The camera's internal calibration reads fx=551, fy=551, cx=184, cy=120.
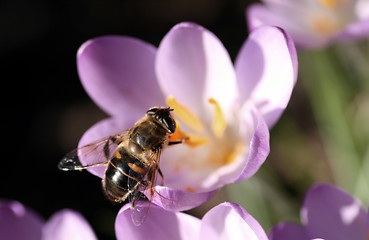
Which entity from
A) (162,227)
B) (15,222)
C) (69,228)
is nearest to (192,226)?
(162,227)

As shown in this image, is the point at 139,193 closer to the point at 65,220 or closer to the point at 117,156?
the point at 117,156

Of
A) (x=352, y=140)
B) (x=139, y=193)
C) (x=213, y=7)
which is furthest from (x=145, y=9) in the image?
(x=139, y=193)

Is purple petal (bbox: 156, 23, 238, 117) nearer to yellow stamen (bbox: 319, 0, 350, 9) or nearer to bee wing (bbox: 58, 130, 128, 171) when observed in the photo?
bee wing (bbox: 58, 130, 128, 171)

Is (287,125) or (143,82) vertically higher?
(143,82)

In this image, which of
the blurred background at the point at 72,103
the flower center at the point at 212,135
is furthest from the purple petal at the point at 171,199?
the blurred background at the point at 72,103

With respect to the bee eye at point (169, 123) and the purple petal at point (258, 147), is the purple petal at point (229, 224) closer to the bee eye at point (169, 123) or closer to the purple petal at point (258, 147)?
the purple petal at point (258, 147)

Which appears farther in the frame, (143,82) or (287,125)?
(287,125)

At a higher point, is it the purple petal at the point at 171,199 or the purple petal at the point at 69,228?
the purple petal at the point at 171,199
